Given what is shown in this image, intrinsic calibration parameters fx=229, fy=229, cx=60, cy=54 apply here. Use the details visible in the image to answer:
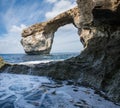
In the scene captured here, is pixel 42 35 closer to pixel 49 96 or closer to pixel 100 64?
pixel 100 64

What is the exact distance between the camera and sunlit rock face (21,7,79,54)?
4434 cm

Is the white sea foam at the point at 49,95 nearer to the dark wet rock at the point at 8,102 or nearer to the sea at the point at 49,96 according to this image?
the sea at the point at 49,96

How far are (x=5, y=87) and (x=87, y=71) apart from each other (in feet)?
9.99

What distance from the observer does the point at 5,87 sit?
822 centimetres

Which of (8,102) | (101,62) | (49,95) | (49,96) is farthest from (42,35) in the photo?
(8,102)

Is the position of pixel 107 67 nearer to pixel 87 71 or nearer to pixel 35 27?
pixel 87 71

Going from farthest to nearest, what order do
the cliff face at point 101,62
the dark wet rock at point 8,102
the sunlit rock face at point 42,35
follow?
the sunlit rock face at point 42,35 → the cliff face at point 101,62 → the dark wet rock at point 8,102

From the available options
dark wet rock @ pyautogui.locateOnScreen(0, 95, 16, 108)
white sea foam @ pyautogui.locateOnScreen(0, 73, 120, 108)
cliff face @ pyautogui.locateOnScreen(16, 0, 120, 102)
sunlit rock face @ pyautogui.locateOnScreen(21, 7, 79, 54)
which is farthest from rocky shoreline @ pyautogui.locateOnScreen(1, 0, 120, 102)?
sunlit rock face @ pyautogui.locateOnScreen(21, 7, 79, 54)

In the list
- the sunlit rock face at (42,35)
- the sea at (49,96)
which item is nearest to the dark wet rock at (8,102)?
the sea at (49,96)

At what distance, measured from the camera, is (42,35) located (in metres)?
50.0

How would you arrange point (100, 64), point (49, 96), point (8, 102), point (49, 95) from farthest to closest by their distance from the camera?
point (100, 64)
point (49, 95)
point (49, 96)
point (8, 102)

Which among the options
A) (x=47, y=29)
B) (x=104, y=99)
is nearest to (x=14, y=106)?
(x=104, y=99)

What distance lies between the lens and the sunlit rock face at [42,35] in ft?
145

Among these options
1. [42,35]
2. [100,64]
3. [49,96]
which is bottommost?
[49,96]
